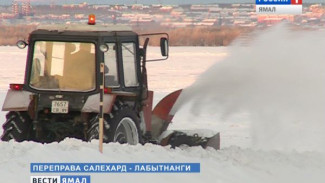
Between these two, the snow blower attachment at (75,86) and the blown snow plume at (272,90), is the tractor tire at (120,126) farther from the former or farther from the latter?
the blown snow plume at (272,90)

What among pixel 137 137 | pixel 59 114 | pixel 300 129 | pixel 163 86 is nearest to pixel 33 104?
pixel 59 114

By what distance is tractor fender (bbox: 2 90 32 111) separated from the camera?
11492 mm

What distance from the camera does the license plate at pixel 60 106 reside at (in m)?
11.3

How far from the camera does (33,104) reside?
1154 centimetres

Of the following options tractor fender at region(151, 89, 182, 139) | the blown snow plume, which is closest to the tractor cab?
tractor fender at region(151, 89, 182, 139)

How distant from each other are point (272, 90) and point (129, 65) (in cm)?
391

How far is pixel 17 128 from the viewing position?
459 inches

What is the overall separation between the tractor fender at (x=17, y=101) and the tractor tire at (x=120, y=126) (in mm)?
1074

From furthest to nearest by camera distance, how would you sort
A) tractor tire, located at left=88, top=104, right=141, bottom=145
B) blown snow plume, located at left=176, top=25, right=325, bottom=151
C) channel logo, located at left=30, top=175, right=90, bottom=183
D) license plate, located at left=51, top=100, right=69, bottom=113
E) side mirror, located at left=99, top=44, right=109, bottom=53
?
blown snow plume, located at left=176, top=25, right=325, bottom=151, license plate, located at left=51, top=100, right=69, bottom=113, tractor tire, located at left=88, top=104, right=141, bottom=145, side mirror, located at left=99, top=44, right=109, bottom=53, channel logo, located at left=30, top=175, right=90, bottom=183

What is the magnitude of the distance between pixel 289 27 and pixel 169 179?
8.63 m

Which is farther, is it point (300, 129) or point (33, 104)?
point (300, 129)

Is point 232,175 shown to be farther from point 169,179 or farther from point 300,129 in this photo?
point 300,129
